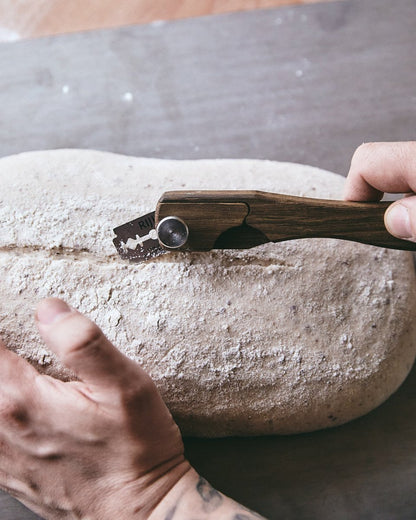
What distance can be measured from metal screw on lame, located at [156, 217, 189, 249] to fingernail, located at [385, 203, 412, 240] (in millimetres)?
392

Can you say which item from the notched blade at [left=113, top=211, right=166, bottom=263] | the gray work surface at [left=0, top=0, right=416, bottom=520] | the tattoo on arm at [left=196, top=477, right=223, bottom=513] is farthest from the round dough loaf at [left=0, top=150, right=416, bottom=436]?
the gray work surface at [left=0, top=0, right=416, bottom=520]

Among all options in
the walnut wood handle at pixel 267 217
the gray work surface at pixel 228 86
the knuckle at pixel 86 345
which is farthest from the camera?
the gray work surface at pixel 228 86

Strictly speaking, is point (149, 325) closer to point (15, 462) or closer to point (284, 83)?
point (15, 462)

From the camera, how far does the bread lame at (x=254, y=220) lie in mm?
957

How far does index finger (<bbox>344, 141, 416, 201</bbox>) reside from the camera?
99cm

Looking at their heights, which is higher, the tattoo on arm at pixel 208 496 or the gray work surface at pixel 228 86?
the gray work surface at pixel 228 86

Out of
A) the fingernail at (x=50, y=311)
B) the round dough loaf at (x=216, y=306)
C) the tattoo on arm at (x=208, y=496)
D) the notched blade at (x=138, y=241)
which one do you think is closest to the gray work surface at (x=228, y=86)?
the round dough loaf at (x=216, y=306)

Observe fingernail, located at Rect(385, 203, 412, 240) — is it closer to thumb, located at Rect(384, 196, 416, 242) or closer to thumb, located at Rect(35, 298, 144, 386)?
thumb, located at Rect(384, 196, 416, 242)

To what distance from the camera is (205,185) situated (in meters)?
1.15

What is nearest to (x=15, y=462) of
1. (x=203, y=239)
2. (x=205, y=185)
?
(x=203, y=239)

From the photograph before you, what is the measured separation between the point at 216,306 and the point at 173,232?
0.19 meters

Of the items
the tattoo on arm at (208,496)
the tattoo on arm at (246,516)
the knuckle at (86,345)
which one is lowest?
the tattoo on arm at (246,516)

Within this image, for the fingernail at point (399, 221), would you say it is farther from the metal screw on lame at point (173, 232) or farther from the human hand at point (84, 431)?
the human hand at point (84, 431)

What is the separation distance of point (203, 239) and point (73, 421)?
0.42 metres
